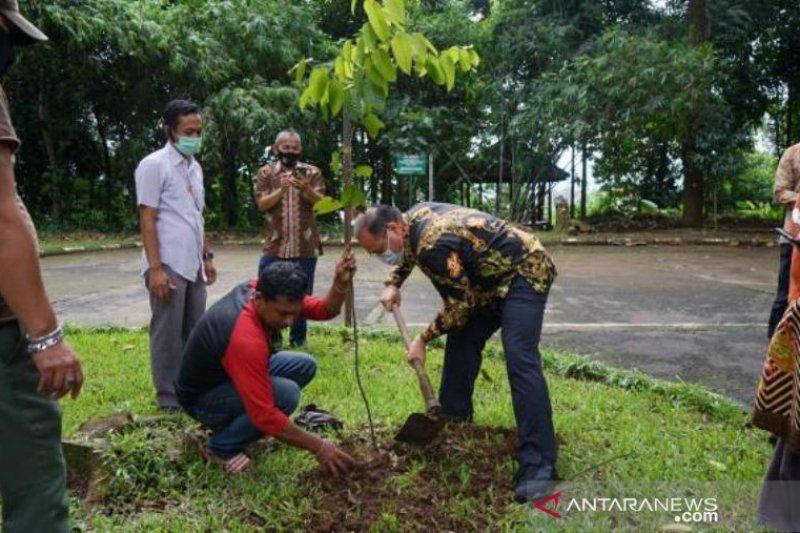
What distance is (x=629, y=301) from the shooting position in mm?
8469

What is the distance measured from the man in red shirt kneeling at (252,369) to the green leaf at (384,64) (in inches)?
35.1

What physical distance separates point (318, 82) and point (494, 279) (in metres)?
1.30

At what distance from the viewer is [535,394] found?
3424 mm

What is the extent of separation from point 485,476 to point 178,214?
93.4 inches

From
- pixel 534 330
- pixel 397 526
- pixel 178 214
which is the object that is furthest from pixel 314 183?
pixel 397 526

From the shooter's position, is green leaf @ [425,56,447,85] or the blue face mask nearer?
green leaf @ [425,56,447,85]

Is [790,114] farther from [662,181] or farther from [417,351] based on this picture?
[417,351]

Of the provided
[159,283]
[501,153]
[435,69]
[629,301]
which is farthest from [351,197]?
[501,153]

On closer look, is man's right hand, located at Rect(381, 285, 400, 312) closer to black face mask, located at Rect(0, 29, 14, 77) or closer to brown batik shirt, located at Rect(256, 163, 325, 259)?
brown batik shirt, located at Rect(256, 163, 325, 259)

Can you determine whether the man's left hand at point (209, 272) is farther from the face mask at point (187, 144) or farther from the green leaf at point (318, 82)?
the green leaf at point (318, 82)

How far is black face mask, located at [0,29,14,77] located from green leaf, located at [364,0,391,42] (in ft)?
3.94

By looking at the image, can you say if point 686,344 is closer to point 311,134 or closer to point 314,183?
point 314,183

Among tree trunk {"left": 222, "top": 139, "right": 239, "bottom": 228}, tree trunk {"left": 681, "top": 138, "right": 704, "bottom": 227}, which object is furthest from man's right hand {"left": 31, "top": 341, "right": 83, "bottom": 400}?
tree trunk {"left": 222, "top": 139, "right": 239, "bottom": 228}

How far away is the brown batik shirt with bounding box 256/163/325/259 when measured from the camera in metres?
5.68
